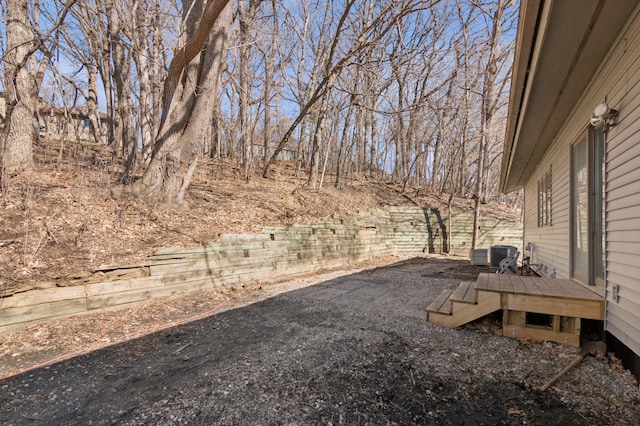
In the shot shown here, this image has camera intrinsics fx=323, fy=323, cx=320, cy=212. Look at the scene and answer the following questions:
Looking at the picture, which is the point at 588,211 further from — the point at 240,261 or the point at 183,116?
the point at 183,116

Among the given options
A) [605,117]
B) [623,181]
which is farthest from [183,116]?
[623,181]

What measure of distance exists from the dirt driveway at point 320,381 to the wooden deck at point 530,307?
152mm

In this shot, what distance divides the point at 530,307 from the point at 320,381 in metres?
2.28

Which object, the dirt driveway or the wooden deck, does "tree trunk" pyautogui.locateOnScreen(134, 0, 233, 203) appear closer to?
the dirt driveway

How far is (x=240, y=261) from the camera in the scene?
19.6ft

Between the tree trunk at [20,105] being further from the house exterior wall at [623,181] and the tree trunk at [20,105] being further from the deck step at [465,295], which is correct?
the house exterior wall at [623,181]

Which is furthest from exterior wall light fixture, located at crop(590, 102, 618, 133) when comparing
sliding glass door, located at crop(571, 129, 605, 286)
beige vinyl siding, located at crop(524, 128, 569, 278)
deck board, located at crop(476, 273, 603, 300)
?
beige vinyl siding, located at crop(524, 128, 569, 278)

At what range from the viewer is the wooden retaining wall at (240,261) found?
3.65 metres

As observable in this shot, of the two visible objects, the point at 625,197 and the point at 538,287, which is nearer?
the point at 625,197

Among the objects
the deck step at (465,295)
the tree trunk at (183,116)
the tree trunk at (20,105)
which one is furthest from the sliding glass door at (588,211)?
the tree trunk at (20,105)

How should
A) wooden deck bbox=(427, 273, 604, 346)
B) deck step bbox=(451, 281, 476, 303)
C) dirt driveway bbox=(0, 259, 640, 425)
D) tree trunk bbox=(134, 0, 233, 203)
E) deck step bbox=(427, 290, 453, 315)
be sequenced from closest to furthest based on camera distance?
dirt driveway bbox=(0, 259, 640, 425)
wooden deck bbox=(427, 273, 604, 346)
deck step bbox=(451, 281, 476, 303)
deck step bbox=(427, 290, 453, 315)
tree trunk bbox=(134, 0, 233, 203)

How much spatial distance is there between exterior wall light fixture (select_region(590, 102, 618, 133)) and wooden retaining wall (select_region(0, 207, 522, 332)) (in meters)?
5.28

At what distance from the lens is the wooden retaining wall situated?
3.65m

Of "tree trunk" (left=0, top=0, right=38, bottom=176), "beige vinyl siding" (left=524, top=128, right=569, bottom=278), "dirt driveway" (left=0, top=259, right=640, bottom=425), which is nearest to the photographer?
"dirt driveway" (left=0, top=259, right=640, bottom=425)
